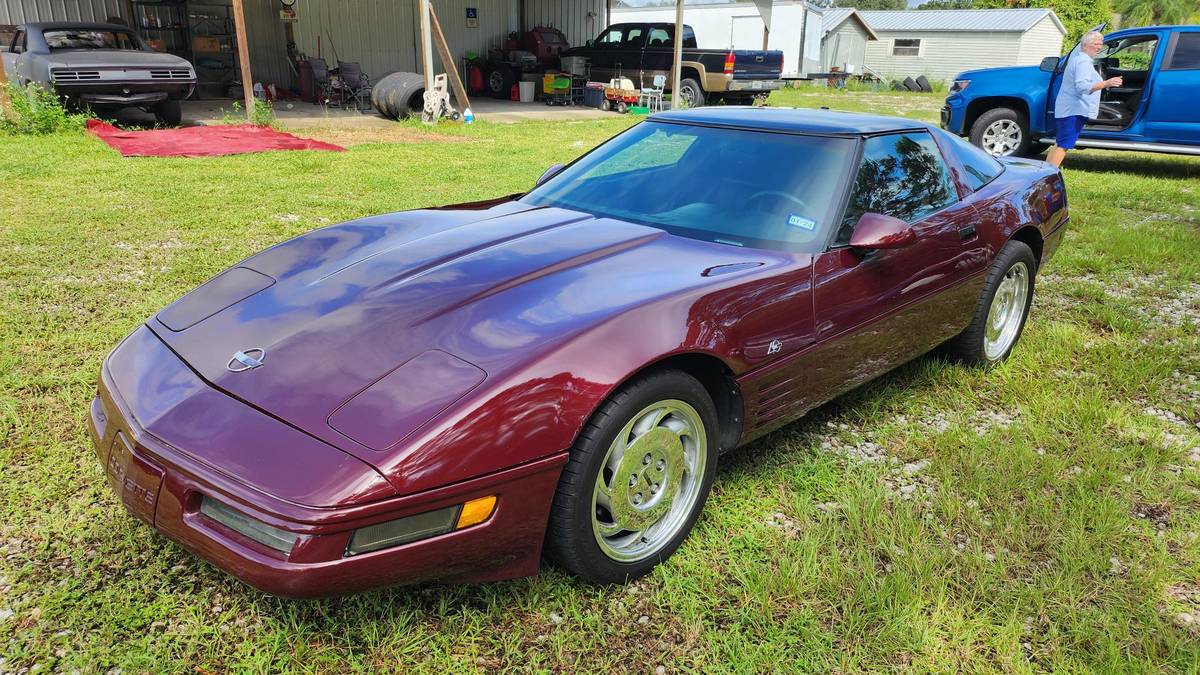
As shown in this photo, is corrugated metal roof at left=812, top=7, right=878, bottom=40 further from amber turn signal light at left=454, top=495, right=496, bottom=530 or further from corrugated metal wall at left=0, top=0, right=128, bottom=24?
amber turn signal light at left=454, top=495, right=496, bottom=530

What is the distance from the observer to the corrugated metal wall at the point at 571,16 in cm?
2044

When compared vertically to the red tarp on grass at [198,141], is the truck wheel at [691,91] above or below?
above

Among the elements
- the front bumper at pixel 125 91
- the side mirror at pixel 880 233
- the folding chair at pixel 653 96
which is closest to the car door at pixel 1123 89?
the folding chair at pixel 653 96

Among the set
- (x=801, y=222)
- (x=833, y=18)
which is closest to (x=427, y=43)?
(x=801, y=222)

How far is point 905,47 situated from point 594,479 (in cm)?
3894

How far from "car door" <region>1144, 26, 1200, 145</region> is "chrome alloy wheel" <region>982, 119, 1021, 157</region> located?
4.57 feet

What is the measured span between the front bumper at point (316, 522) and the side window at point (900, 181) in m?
1.59

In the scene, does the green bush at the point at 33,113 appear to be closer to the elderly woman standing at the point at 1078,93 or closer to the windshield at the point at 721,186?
the windshield at the point at 721,186

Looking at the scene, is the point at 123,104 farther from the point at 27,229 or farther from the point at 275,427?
the point at 275,427

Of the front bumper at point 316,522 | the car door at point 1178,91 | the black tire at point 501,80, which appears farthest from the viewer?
the black tire at point 501,80

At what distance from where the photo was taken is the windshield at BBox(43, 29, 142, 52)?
1031 cm

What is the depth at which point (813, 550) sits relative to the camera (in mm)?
2443

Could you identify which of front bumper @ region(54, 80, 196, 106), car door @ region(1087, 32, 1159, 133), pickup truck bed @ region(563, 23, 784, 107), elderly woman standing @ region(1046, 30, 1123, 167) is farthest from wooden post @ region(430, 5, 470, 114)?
car door @ region(1087, 32, 1159, 133)

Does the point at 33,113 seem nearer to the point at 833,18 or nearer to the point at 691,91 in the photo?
the point at 691,91
